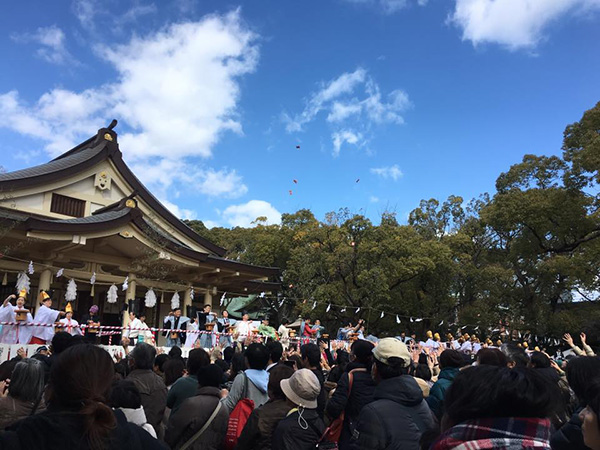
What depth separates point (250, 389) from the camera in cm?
445

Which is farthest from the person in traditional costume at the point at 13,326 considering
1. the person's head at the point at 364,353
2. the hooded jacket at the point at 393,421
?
the hooded jacket at the point at 393,421

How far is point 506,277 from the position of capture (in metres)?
27.8

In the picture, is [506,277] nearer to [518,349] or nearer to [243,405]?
[518,349]

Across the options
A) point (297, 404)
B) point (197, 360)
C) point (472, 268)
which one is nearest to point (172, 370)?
point (197, 360)

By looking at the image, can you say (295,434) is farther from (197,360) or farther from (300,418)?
(197,360)

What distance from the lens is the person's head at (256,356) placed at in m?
4.57

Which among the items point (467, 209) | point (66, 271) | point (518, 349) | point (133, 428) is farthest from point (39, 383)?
point (467, 209)

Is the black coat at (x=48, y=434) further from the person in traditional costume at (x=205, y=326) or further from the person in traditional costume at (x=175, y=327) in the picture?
the person in traditional costume at (x=175, y=327)

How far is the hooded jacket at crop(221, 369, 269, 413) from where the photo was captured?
4395 millimetres

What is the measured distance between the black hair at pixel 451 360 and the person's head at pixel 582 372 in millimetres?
1754

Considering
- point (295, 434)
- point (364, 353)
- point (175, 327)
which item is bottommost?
point (295, 434)

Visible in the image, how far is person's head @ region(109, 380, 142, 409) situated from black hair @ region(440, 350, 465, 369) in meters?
2.95

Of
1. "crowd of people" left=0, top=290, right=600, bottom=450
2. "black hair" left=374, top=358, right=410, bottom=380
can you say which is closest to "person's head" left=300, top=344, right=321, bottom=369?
"crowd of people" left=0, top=290, right=600, bottom=450

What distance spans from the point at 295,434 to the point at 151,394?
161cm
